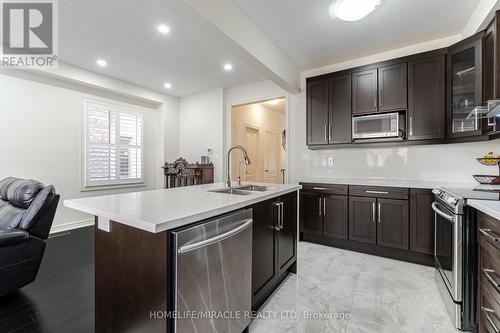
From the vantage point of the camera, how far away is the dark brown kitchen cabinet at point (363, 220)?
2.93 metres

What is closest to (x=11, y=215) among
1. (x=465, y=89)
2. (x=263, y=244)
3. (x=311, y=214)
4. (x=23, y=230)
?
(x=23, y=230)

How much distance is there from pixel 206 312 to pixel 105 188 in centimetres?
409

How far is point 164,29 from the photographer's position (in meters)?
2.71

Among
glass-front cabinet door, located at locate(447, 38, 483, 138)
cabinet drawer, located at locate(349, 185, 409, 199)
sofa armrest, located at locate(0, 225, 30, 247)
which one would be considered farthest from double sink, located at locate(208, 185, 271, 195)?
glass-front cabinet door, located at locate(447, 38, 483, 138)

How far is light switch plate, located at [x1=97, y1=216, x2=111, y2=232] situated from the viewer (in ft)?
4.40

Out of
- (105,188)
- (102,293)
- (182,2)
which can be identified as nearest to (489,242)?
(102,293)

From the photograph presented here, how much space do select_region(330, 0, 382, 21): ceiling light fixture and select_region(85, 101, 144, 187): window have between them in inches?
172

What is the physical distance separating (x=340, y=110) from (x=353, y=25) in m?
1.10

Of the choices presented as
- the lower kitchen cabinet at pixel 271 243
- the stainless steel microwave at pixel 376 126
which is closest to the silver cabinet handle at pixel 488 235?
the lower kitchen cabinet at pixel 271 243

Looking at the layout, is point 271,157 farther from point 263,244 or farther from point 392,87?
point 263,244

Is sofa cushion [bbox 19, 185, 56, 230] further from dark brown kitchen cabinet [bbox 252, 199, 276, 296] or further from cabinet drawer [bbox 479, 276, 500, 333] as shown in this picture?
cabinet drawer [bbox 479, 276, 500, 333]

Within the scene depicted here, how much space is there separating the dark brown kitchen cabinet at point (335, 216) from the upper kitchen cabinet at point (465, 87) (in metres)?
1.48

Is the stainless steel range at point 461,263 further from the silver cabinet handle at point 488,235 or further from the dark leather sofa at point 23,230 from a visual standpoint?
the dark leather sofa at point 23,230

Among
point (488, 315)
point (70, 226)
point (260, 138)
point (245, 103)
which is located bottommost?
point (70, 226)
